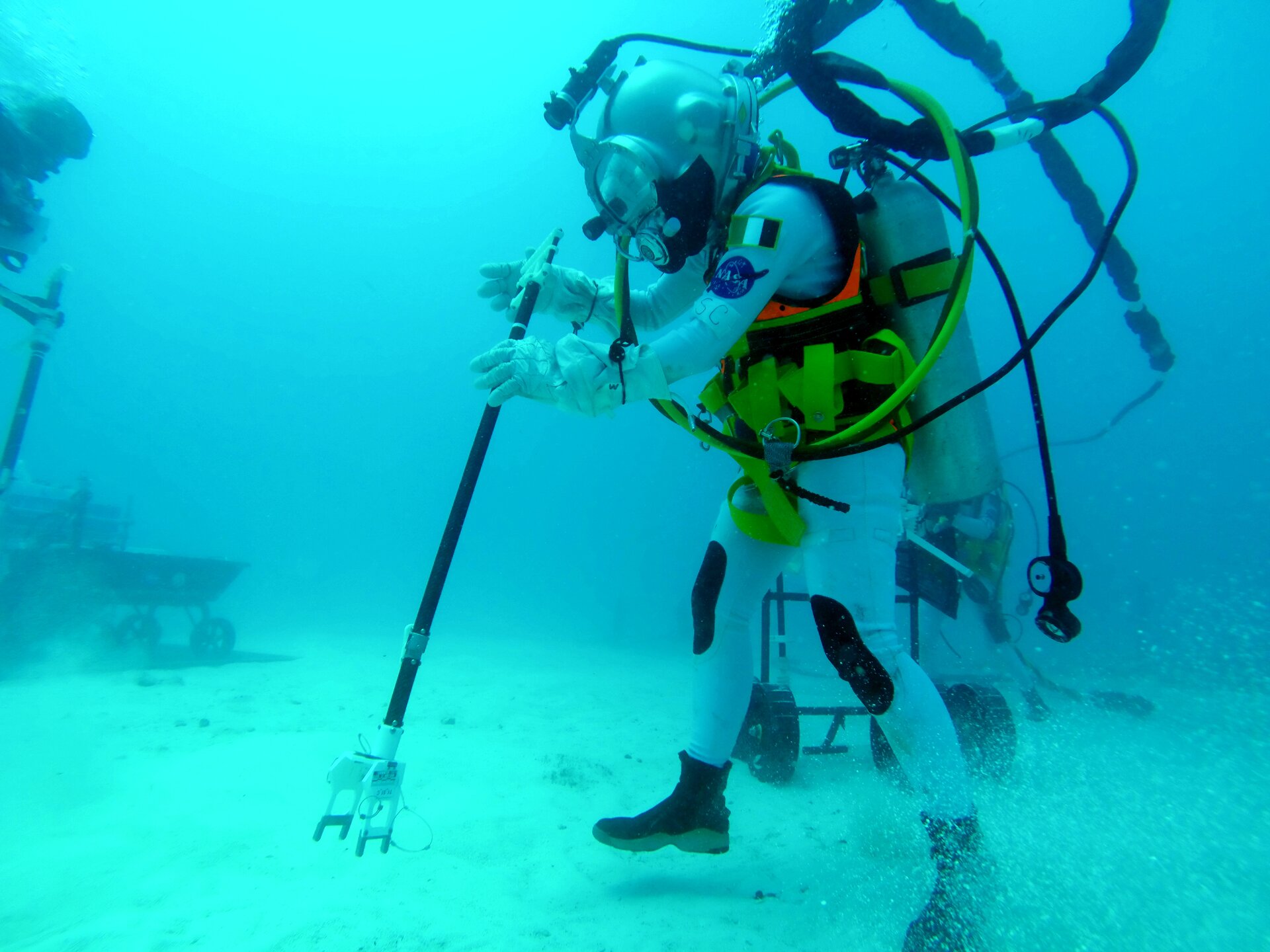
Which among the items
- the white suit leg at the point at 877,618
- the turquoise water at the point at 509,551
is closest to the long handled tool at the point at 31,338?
the turquoise water at the point at 509,551

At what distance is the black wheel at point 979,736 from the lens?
3207mm

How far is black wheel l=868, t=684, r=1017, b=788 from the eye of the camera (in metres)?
3.21

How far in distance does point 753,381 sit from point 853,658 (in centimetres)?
99

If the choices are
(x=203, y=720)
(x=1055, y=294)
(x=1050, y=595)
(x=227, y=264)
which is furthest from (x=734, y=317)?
(x=227, y=264)

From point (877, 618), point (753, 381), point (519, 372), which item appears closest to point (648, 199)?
point (753, 381)

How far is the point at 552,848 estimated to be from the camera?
2553 millimetres

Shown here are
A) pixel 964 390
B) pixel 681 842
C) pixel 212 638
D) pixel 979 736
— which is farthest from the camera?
pixel 212 638

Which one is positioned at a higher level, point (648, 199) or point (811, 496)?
point (648, 199)

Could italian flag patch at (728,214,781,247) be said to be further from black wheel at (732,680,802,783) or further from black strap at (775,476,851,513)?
black wheel at (732,680,802,783)

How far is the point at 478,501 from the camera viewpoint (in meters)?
91.6

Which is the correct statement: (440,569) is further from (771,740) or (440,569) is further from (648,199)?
(771,740)

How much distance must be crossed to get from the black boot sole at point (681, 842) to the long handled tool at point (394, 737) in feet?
2.76

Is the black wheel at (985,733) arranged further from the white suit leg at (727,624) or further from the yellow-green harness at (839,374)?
the yellow-green harness at (839,374)

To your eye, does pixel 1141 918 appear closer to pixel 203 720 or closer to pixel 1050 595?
pixel 1050 595
